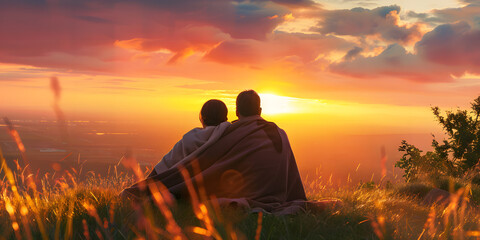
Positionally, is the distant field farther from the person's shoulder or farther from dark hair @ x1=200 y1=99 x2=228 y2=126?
dark hair @ x1=200 y1=99 x2=228 y2=126

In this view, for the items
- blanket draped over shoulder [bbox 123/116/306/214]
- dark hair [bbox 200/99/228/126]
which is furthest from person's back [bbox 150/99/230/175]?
blanket draped over shoulder [bbox 123/116/306/214]

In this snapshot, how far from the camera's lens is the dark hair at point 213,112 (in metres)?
6.35

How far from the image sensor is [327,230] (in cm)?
455

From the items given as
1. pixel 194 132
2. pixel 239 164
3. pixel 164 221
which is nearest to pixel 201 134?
pixel 194 132

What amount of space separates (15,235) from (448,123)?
65.6 feet

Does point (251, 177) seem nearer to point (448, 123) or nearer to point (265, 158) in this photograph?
point (265, 158)

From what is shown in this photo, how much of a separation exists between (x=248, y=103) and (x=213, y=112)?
0.60 m

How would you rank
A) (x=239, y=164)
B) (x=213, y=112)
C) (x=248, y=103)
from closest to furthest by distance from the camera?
1. (x=239, y=164)
2. (x=248, y=103)
3. (x=213, y=112)

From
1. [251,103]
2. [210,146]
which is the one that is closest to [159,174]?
[210,146]

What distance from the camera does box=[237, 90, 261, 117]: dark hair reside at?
622 cm

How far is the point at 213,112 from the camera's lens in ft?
20.8

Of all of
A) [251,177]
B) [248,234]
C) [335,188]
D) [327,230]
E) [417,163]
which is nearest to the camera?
[248,234]

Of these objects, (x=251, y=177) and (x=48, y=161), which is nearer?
(x=251, y=177)

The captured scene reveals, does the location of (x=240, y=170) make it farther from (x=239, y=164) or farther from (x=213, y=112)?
(x=213, y=112)
